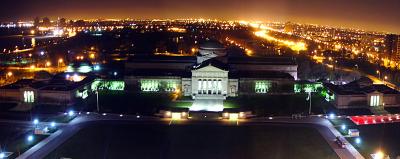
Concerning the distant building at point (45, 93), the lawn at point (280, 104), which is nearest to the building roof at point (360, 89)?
the lawn at point (280, 104)

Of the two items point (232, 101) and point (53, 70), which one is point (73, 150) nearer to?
point (232, 101)

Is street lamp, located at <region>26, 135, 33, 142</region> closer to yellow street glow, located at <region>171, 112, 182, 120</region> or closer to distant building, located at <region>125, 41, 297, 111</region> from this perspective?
yellow street glow, located at <region>171, 112, 182, 120</region>

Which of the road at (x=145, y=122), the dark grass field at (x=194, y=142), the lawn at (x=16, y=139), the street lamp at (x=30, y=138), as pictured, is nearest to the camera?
the dark grass field at (x=194, y=142)

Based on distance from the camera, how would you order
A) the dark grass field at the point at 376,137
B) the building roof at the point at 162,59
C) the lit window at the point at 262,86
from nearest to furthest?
the dark grass field at the point at 376,137, the lit window at the point at 262,86, the building roof at the point at 162,59

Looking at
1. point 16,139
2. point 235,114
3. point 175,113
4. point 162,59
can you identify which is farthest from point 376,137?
point 162,59

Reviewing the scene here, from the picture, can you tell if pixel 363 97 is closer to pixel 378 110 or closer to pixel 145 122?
pixel 378 110

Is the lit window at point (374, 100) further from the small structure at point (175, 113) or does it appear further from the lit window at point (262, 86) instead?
the small structure at point (175, 113)

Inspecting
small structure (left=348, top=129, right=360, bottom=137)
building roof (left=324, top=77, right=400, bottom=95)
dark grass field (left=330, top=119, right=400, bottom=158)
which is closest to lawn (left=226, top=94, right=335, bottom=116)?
building roof (left=324, top=77, right=400, bottom=95)

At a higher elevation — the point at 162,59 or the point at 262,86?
the point at 162,59
